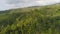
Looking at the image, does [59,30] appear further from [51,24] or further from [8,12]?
[8,12]

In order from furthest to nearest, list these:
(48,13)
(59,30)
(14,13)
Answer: (14,13) < (48,13) < (59,30)

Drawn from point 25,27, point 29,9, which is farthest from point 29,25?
point 29,9

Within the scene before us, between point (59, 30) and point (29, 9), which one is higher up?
point (29, 9)

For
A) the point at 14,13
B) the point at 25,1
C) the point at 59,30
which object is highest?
the point at 25,1

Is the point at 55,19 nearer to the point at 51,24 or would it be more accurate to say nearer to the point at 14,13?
the point at 51,24

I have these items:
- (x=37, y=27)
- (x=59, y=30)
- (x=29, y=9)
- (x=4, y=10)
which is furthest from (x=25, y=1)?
(x=59, y=30)

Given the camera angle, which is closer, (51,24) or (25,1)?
(51,24)

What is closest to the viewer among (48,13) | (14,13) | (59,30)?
(59,30)
